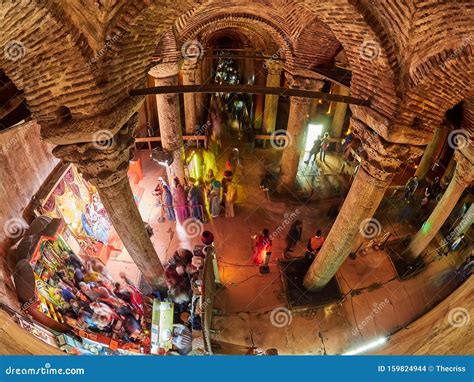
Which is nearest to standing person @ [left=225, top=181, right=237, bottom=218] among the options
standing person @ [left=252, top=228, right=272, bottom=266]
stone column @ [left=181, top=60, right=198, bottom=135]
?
standing person @ [left=252, top=228, right=272, bottom=266]

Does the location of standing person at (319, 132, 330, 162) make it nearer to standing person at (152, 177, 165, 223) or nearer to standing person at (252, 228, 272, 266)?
standing person at (252, 228, 272, 266)

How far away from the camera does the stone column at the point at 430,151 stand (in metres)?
8.92

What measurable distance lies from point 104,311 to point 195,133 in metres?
6.40

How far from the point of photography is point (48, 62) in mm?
2893

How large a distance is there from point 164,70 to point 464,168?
6.36 m

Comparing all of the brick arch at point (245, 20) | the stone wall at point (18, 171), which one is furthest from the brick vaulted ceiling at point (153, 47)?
the brick arch at point (245, 20)

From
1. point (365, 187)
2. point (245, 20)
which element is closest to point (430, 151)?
point (365, 187)

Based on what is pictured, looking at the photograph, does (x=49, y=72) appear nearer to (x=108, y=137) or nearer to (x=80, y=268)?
(x=108, y=137)

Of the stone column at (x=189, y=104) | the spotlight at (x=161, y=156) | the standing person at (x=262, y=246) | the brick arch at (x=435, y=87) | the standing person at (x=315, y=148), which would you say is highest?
the stone column at (x=189, y=104)

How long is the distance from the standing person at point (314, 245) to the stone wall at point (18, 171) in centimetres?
559

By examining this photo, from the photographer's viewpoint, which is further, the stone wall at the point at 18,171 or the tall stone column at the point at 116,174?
the stone wall at the point at 18,171

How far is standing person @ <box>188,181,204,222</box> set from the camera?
798cm

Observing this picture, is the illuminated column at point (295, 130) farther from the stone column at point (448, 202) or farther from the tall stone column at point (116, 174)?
the tall stone column at point (116, 174)

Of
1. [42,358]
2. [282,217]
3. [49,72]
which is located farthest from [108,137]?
[282,217]
